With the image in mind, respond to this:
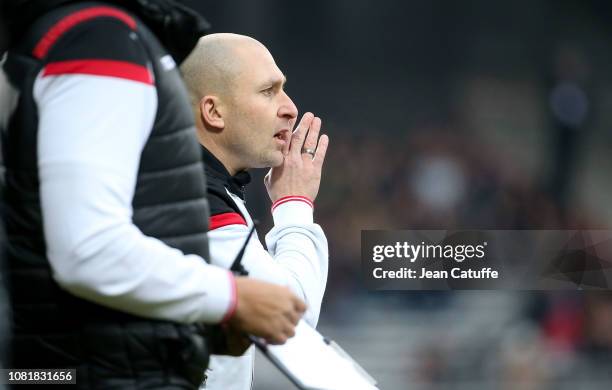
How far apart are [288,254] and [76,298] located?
71cm

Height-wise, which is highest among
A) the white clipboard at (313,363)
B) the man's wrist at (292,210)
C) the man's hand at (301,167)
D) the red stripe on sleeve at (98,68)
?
the man's hand at (301,167)

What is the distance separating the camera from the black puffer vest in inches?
56.3

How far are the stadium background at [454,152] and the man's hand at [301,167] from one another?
352 centimetres

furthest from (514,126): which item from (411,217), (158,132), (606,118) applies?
(158,132)

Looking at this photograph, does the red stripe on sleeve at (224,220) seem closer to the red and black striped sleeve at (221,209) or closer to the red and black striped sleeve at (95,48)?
the red and black striped sleeve at (221,209)

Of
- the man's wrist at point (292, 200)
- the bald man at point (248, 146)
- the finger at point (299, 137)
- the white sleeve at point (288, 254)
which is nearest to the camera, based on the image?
the white sleeve at point (288, 254)

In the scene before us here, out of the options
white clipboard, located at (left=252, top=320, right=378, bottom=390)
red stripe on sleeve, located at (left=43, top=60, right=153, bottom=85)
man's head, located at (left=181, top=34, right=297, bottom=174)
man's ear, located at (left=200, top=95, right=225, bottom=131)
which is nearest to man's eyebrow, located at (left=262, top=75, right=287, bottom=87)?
man's head, located at (left=181, top=34, right=297, bottom=174)

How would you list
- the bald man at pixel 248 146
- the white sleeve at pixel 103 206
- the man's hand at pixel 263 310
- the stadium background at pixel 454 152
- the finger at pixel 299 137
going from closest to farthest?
the white sleeve at pixel 103 206, the man's hand at pixel 263 310, the bald man at pixel 248 146, the finger at pixel 299 137, the stadium background at pixel 454 152

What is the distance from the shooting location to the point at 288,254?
2.09 metres

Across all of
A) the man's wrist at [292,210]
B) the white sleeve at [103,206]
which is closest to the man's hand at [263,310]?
the white sleeve at [103,206]

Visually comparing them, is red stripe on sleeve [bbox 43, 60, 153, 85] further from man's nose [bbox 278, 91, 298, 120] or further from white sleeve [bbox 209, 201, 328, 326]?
man's nose [bbox 278, 91, 298, 120]

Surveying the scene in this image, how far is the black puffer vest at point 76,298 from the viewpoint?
1430 mm

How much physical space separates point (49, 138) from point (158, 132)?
0.55ft

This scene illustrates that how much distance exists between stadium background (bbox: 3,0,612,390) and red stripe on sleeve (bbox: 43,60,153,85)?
14.8ft
